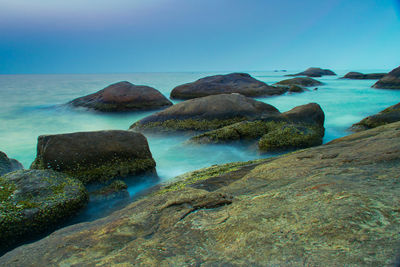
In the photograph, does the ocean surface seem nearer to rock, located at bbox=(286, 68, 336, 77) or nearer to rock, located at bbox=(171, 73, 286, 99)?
rock, located at bbox=(171, 73, 286, 99)

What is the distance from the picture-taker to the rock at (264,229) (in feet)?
6.03

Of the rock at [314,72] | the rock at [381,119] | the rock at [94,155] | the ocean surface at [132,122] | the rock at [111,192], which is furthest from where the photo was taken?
the rock at [314,72]

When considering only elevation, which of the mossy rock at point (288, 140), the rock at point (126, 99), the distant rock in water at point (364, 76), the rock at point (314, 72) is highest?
the rock at point (314, 72)

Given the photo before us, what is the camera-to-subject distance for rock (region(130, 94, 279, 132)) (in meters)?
12.2

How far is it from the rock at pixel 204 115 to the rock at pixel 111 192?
19.8ft

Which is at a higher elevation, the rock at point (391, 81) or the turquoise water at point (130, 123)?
the rock at point (391, 81)

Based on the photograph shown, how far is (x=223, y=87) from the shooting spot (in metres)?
24.3

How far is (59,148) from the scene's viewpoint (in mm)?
6812

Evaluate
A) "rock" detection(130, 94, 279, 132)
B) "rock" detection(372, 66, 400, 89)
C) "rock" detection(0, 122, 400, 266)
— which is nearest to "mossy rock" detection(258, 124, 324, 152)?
"rock" detection(130, 94, 279, 132)

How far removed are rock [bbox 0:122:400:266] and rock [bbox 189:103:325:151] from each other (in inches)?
210

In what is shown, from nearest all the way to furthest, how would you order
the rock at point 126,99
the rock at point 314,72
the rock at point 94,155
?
the rock at point 94,155 < the rock at point 126,99 < the rock at point 314,72

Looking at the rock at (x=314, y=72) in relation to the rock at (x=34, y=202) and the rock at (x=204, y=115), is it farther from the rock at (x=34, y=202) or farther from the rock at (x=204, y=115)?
the rock at (x=34, y=202)

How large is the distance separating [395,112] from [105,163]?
38.3 feet

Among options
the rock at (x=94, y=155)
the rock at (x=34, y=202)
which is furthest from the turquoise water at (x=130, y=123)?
the rock at (x=34, y=202)
